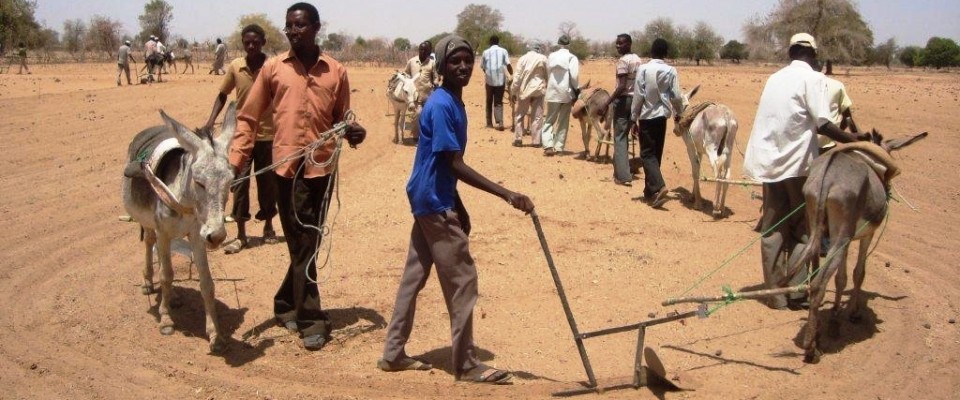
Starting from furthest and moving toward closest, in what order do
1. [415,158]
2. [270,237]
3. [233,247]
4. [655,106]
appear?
1. [655,106]
2. [270,237]
3. [233,247]
4. [415,158]

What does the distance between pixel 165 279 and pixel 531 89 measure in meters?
9.00

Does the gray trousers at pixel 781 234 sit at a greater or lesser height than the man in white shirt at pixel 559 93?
lesser

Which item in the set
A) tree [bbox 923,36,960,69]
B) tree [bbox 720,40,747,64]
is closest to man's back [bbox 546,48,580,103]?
tree [bbox 923,36,960,69]

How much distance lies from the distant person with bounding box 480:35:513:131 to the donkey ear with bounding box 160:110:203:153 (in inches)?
417

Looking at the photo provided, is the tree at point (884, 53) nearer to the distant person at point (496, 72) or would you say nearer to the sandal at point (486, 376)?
the distant person at point (496, 72)

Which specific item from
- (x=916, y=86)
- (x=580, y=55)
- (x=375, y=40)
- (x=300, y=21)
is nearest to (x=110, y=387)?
(x=300, y=21)

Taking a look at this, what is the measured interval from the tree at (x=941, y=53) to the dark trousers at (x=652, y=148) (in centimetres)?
4888

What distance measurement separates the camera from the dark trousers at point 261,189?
7534mm

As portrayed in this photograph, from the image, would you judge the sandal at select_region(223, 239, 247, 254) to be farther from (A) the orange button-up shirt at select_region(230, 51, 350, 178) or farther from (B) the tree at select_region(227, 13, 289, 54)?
(B) the tree at select_region(227, 13, 289, 54)

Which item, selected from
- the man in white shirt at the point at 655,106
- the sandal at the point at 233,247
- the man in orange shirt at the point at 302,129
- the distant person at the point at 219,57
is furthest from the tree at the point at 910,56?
the man in orange shirt at the point at 302,129

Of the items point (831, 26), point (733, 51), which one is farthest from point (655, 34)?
point (831, 26)

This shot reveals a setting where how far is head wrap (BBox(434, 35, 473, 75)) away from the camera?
452 centimetres

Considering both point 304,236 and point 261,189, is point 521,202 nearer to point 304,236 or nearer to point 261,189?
point 304,236

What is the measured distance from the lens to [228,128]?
514 cm
